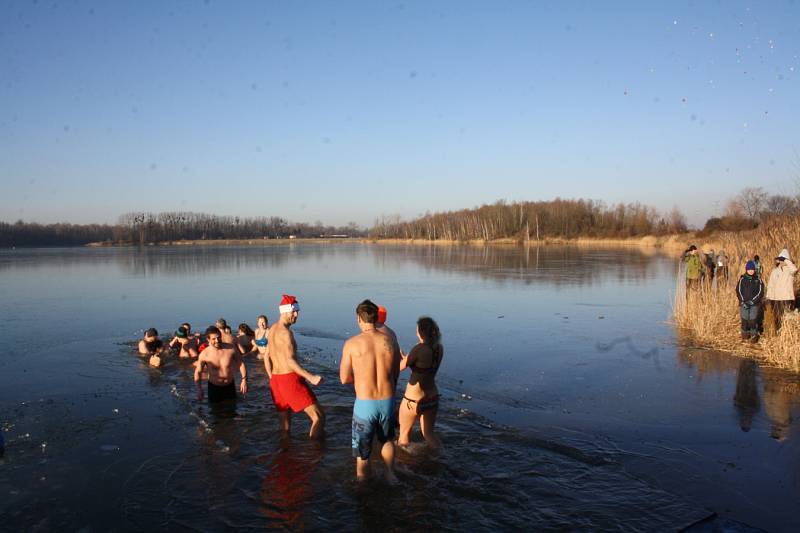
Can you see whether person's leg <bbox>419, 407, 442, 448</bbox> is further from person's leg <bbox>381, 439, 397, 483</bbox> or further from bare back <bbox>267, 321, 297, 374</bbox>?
bare back <bbox>267, 321, 297, 374</bbox>

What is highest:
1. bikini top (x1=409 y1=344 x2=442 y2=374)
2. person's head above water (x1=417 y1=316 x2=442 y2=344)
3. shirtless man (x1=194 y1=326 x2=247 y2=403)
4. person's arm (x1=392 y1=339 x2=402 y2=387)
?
person's head above water (x1=417 y1=316 x2=442 y2=344)

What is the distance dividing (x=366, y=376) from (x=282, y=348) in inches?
68.2

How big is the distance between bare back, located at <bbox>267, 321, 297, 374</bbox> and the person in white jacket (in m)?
11.0

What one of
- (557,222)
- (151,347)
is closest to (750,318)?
(151,347)

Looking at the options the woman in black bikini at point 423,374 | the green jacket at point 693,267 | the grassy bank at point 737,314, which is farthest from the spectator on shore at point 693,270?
the woman in black bikini at point 423,374

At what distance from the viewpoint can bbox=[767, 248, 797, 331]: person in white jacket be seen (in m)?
12.3

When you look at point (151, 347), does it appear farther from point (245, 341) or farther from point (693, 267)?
point (693, 267)

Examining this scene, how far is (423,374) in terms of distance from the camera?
6594mm

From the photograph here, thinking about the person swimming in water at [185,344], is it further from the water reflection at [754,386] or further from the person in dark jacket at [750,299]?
the person in dark jacket at [750,299]

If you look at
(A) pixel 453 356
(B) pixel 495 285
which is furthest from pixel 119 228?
(A) pixel 453 356

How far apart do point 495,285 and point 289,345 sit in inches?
914

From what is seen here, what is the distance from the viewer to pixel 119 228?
18638 centimetres

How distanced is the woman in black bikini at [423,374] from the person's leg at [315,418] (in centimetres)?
131

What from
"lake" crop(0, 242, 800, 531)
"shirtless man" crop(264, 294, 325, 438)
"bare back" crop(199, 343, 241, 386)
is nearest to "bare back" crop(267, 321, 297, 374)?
Result: "shirtless man" crop(264, 294, 325, 438)
